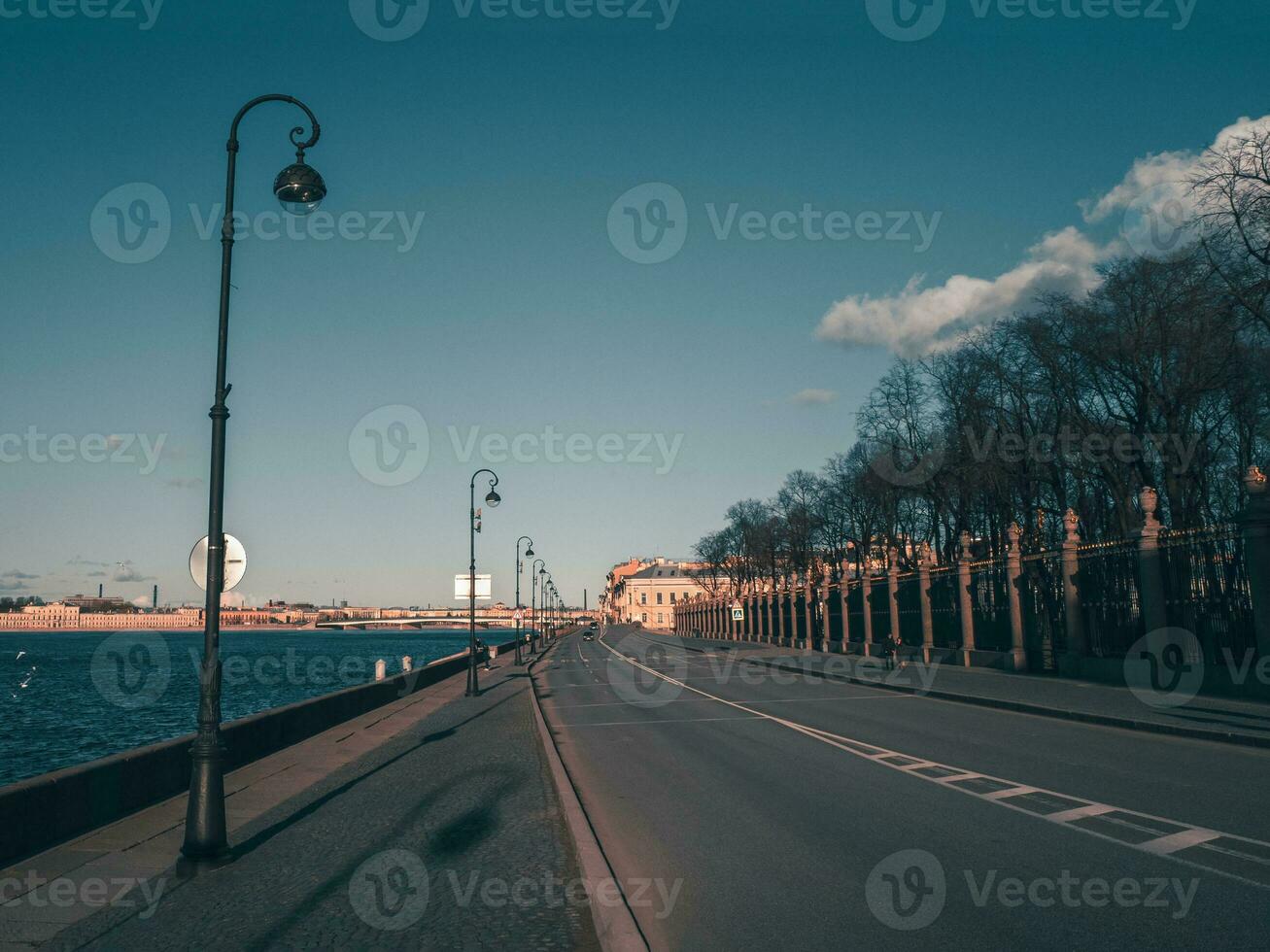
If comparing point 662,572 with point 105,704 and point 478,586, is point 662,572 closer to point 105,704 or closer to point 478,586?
point 105,704

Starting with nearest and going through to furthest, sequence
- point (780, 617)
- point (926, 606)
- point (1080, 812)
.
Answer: point (1080, 812) → point (926, 606) → point (780, 617)

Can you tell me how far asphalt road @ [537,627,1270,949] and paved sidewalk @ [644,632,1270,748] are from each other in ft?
2.10

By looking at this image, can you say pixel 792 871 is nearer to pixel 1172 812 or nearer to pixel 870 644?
pixel 1172 812

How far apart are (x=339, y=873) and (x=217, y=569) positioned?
295cm

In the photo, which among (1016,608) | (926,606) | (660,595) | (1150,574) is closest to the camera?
(1150,574)

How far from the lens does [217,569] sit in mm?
8383

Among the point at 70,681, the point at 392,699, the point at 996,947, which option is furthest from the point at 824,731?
the point at 70,681

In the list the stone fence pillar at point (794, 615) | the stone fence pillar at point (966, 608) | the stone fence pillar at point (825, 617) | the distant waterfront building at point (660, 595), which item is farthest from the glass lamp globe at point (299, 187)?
the distant waterfront building at point (660, 595)

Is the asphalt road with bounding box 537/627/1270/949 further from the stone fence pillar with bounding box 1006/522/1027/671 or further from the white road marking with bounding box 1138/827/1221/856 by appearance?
the stone fence pillar with bounding box 1006/522/1027/671

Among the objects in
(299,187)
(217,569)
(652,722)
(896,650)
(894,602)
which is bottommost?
(652,722)

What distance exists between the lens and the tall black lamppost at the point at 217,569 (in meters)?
7.72

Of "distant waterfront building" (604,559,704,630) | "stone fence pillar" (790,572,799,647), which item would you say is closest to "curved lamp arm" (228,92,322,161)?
"stone fence pillar" (790,572,799,647)

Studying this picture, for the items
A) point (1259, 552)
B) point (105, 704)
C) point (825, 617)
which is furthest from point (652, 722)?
point (105, 704)

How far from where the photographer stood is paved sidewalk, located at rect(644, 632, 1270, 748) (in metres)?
14.4
